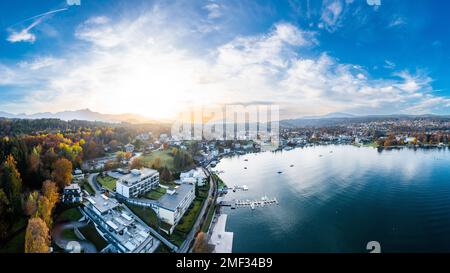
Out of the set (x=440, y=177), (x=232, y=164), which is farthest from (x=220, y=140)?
(x=440, y=177)

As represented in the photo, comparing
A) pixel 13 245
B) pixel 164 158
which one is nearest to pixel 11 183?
pixel 13 245

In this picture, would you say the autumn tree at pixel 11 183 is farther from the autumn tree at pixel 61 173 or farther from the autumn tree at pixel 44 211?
the autumn tree at pixel 61 173

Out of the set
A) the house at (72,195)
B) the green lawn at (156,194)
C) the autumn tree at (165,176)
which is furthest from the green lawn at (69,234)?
the autumn tree at (165,176)

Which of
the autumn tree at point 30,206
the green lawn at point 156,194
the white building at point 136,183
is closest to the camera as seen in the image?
the autumn tree at point 30,206

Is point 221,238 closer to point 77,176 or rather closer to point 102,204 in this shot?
point 102,204

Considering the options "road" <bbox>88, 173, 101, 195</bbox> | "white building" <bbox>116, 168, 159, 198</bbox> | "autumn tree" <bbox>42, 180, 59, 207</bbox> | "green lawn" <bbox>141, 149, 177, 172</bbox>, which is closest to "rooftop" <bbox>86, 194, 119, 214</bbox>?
"autumn tree" <bbox>42, 180, 59, 207</bbox>

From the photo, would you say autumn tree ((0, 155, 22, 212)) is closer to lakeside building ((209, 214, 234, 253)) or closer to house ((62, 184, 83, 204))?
house ((62, 184, 83, 204))
